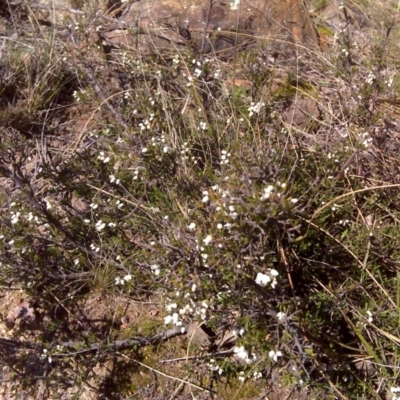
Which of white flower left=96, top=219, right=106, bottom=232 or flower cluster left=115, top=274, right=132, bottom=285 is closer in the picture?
flower cluster left=115, top=274, right=132, bottom=285

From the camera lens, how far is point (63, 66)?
4.10m

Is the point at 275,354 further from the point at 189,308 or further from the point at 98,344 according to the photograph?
the point at 98,344

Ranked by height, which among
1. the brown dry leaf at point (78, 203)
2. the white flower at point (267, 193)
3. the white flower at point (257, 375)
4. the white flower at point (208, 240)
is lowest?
the white flower at point (257, 375)

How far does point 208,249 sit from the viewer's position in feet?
7.41

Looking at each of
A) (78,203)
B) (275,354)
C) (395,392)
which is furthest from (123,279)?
(395,392)

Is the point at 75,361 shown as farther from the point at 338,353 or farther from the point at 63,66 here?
the point at 63,66

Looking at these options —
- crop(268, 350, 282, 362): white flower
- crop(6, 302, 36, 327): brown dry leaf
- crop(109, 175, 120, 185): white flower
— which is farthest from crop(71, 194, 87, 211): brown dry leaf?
crop(268, 350, 282, 362): white flower

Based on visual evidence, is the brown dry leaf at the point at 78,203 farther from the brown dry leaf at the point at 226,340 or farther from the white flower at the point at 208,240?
the white flower at the point at 208,240

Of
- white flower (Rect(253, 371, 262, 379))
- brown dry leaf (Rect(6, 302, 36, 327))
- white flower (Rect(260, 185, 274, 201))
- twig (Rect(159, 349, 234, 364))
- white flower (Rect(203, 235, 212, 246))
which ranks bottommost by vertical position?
brown dry leaf (Rect(6, 302, 36, 327))

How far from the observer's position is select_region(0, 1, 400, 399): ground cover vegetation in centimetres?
237

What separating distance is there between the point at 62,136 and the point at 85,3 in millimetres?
1249

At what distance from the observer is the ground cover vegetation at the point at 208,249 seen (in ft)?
7.79

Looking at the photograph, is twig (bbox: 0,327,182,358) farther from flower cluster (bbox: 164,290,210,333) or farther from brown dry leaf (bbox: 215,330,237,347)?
flower cluster (bbox: 164,290,210,333)

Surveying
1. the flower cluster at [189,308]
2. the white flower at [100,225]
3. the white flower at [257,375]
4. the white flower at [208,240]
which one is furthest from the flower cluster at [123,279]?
the white flower at [257,375]
